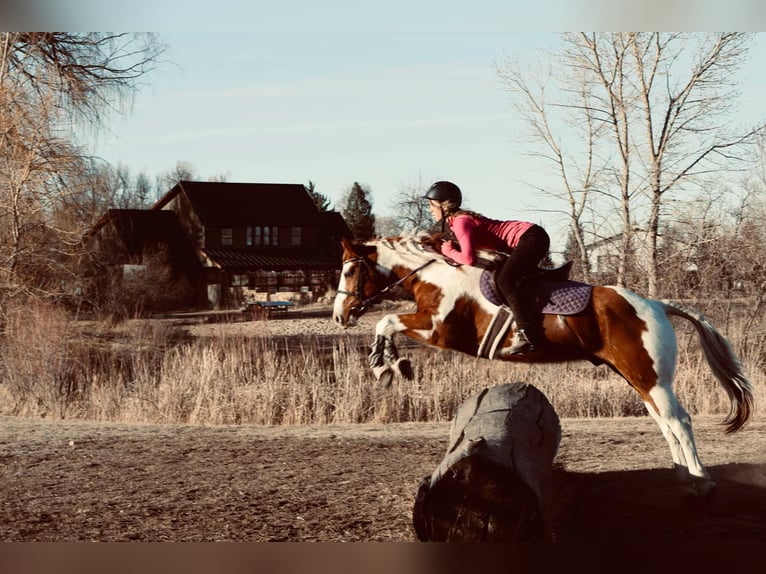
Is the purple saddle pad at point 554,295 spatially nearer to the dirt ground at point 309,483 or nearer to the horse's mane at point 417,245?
the horse's mane at point 417,245

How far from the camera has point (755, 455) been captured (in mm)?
5984

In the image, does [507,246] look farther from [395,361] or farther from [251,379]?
[251,379]

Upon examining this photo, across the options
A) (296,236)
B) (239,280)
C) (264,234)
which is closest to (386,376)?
(296,236)

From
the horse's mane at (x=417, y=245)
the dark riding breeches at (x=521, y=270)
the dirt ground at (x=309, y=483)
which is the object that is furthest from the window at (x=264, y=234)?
the dark riding breeches at (x=521, y=270)

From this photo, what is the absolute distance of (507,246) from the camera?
15.6 ft

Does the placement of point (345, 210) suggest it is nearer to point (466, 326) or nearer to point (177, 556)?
point (466, 326)

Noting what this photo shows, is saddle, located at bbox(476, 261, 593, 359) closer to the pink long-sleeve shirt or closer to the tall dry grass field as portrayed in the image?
the pink long-sleeve shirt

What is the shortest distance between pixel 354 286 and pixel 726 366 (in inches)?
79.9

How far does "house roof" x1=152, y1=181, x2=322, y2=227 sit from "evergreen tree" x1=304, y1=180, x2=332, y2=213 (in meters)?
0.03

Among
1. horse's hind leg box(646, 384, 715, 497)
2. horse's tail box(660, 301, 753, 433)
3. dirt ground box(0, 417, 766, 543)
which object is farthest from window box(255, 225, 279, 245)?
horse's hind leg box(646, 384, 715, 497)

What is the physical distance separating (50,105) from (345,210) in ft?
8.81

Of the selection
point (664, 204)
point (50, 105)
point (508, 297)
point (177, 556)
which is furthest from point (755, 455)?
point (50, 105)

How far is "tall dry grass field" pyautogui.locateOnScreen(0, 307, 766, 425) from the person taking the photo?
7.22 m

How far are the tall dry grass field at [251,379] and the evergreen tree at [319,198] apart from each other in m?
1.32
